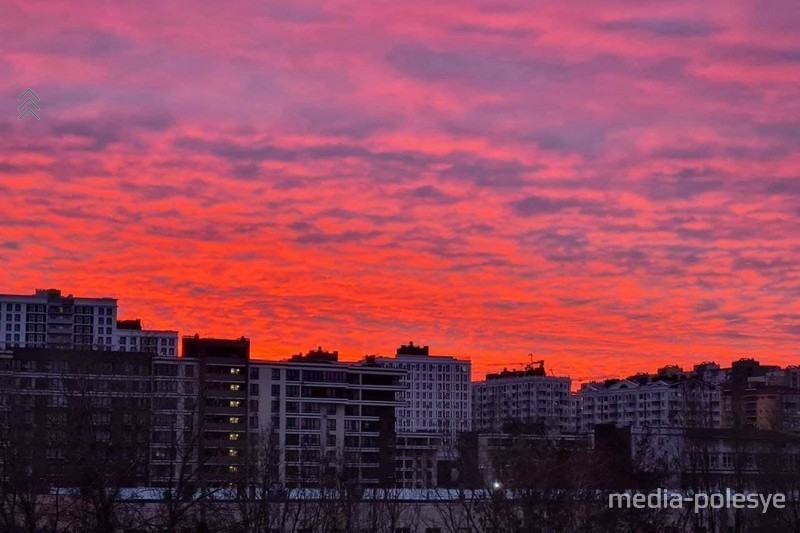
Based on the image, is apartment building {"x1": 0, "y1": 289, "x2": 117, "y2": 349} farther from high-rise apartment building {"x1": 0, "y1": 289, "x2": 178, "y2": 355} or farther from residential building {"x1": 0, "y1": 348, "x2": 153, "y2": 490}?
residential building {"x1": 0, "y1": 348, "x2": 153, "y2": 490}

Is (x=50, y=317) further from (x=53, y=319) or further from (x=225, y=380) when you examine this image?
Result: (x=225, y=380)

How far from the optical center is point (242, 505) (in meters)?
48.3

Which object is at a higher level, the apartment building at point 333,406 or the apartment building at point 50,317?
the apartment building at point 50,317

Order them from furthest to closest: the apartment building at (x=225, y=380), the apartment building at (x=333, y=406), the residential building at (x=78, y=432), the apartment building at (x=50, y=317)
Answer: the apartment building at (x=50, y=317), the apartment building at (x=333, y=406), the apartment building at (x=225, y=380), the residential building at (x=78, y=432)

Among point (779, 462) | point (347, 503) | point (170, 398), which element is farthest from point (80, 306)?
point (347, 503)

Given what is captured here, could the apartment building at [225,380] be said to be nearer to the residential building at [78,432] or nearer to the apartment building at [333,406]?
the apartment building at [333,406]

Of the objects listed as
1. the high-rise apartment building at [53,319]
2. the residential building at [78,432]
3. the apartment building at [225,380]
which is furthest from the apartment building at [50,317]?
the residential building at [78,432]

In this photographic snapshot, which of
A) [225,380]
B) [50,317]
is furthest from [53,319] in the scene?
[225,380]

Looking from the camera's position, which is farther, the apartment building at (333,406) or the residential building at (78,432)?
the apartment building at (333,406)

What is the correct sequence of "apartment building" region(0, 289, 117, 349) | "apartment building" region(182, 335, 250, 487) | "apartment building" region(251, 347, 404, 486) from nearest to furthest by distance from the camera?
1. "apartment building" region(182, 335, 250, 487)
2. "apartment building" region(251, 347, 404, 486)
3. "apartment building" region(0, 289, 117, 349)

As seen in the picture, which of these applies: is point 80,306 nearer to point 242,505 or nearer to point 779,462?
point 779,462

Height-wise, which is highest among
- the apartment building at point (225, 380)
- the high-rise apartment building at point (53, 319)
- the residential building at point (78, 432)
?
the high-rise apartment building at point (53, 319)

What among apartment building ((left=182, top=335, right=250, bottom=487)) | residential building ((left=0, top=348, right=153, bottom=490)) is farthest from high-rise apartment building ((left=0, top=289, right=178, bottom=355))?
residential building ((left=0, top=348, right=153, bottom=490))

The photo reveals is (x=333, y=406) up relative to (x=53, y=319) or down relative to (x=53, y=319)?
down
